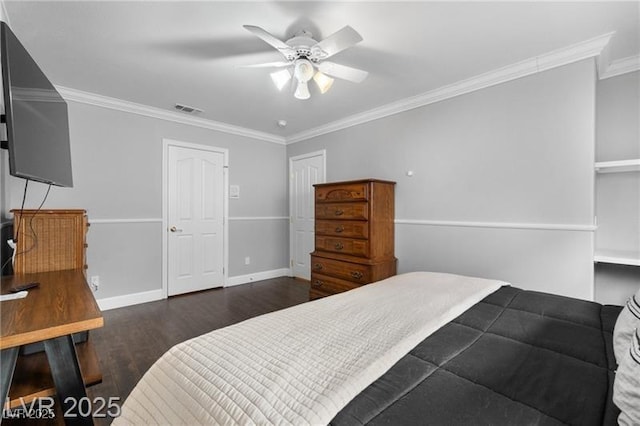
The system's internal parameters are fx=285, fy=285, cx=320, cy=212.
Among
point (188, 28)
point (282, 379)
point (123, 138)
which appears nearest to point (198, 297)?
point (123, 138)

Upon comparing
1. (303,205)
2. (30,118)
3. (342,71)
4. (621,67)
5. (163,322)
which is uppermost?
(621,67)

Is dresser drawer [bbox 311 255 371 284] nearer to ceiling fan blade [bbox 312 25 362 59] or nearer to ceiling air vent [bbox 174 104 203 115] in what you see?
ceiling fan blade [bbox 312 25 362 59]

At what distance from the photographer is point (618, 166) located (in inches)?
86.2

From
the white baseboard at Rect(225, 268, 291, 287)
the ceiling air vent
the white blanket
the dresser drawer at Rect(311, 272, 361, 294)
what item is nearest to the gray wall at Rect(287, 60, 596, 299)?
the dresser drawer at Rect(311, 272, 361, 294)

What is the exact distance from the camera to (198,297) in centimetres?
374

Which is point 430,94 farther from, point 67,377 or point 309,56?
point 67,377

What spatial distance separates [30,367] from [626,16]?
3.94 meters

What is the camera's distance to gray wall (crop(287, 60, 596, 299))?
7.36 ft

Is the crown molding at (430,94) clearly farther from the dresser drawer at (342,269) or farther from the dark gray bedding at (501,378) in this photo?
the dark gray bedding at (501,378)

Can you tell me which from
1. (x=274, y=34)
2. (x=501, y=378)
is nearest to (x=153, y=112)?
(x=274, y=34)

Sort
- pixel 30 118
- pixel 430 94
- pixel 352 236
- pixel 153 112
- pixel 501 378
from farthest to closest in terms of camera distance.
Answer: pixel 153 112
pixel 352 236
pixel 430 94
pixel 30 118
pixel 501 378

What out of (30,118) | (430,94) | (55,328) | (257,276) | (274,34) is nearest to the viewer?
(55,328)

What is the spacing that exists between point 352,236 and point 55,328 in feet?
8.40

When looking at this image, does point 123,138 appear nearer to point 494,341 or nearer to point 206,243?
point 206,243
